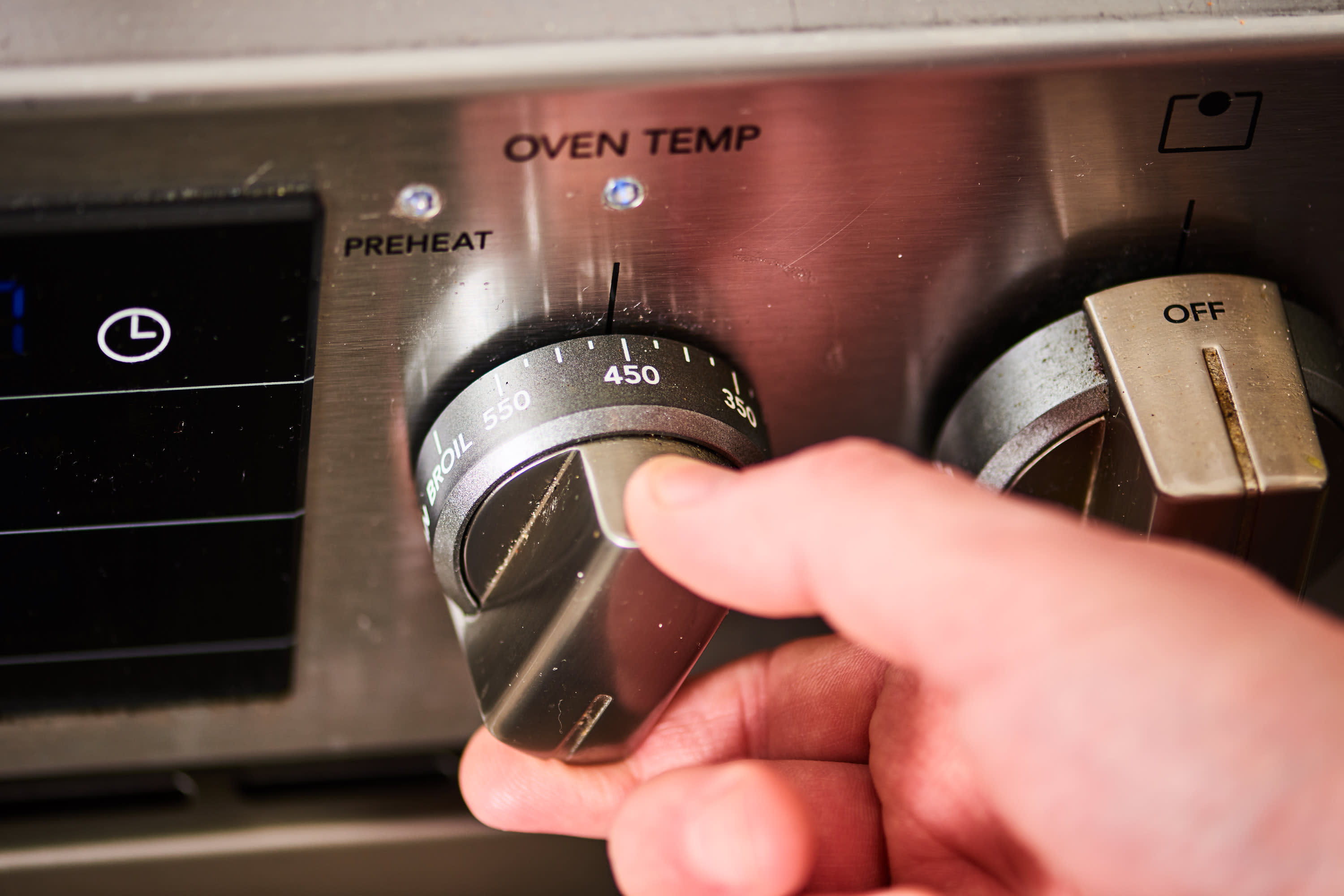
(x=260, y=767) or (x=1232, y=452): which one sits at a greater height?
(x=1232, y=452)

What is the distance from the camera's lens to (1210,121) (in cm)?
30

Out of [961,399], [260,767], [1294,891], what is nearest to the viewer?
[1294,891]

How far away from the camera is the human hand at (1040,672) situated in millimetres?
262

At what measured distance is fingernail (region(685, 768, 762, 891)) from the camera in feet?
1.06

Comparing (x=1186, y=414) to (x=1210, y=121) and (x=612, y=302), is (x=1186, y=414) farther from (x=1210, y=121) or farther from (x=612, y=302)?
(x=612, y=302)

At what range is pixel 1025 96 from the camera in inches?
11.4

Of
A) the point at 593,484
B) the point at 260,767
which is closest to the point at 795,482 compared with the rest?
the point at 593,484

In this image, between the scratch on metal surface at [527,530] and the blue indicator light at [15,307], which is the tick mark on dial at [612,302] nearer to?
the scratch on metal surface at [527,530]

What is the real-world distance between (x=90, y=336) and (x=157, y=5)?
3.8 inches

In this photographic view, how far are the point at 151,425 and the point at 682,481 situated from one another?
6.7 inches

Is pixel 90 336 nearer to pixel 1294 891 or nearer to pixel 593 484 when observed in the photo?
pixel 593 484

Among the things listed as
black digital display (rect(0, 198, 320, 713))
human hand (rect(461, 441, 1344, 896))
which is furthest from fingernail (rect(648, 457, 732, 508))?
black digital display (rect(0, 198, 320, 713))

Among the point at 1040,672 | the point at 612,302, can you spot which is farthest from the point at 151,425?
the point at 1040,672

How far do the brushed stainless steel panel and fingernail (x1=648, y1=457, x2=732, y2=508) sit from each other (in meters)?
0.05
